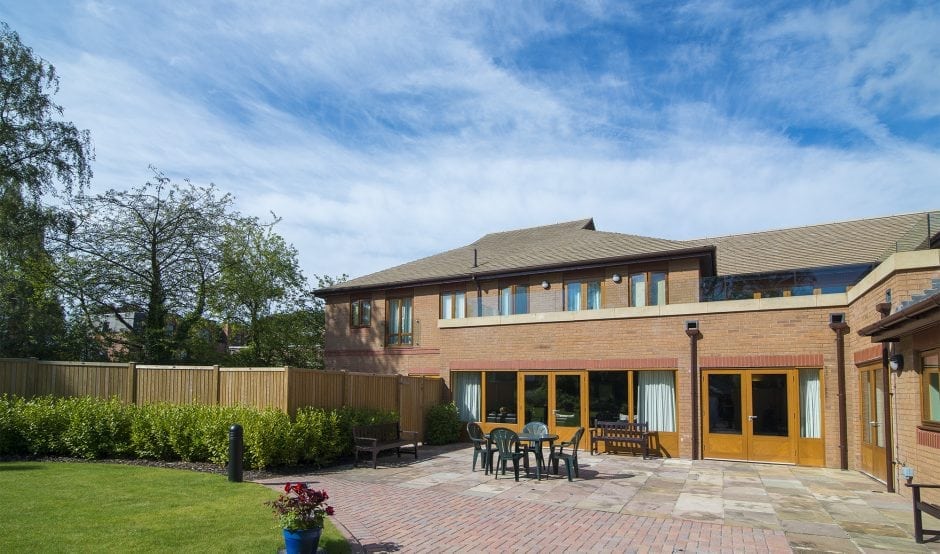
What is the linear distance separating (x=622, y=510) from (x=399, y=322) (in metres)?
16.6

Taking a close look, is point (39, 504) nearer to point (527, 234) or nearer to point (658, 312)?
point (658, 312)

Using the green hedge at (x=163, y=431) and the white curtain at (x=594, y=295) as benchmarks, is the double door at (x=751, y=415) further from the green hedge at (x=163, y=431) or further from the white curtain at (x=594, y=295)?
the green hedge at (x=163, y=431)

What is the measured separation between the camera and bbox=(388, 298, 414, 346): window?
25016mm

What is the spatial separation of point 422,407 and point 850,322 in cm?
1116

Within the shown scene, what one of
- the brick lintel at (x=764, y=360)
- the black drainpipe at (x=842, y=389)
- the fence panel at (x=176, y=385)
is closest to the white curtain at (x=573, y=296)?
the brick lintel at (x=764, y=360)

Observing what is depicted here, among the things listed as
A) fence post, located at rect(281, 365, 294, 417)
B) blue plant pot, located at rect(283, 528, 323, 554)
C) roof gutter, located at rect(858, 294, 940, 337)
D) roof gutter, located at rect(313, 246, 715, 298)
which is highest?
roof gutter, located at rect(313, 246, 715, 298)

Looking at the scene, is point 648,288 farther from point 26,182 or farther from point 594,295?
point 26,182

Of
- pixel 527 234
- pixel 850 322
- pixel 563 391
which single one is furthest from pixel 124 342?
pixel 850 322

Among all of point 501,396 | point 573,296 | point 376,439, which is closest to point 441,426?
point 501,396

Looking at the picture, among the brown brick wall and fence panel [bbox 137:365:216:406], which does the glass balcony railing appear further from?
fence panel [bbox 137:365:216:406]

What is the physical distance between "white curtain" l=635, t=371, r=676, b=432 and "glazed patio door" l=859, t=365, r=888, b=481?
4.09 metres

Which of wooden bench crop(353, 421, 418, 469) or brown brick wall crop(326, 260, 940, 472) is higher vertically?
brown brick wall crop(326, 260, 940, 472)

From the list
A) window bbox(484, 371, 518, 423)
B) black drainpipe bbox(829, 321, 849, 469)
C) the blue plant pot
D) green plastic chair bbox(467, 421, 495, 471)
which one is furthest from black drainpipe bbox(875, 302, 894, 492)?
the blue plant pot

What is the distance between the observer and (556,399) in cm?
1797
